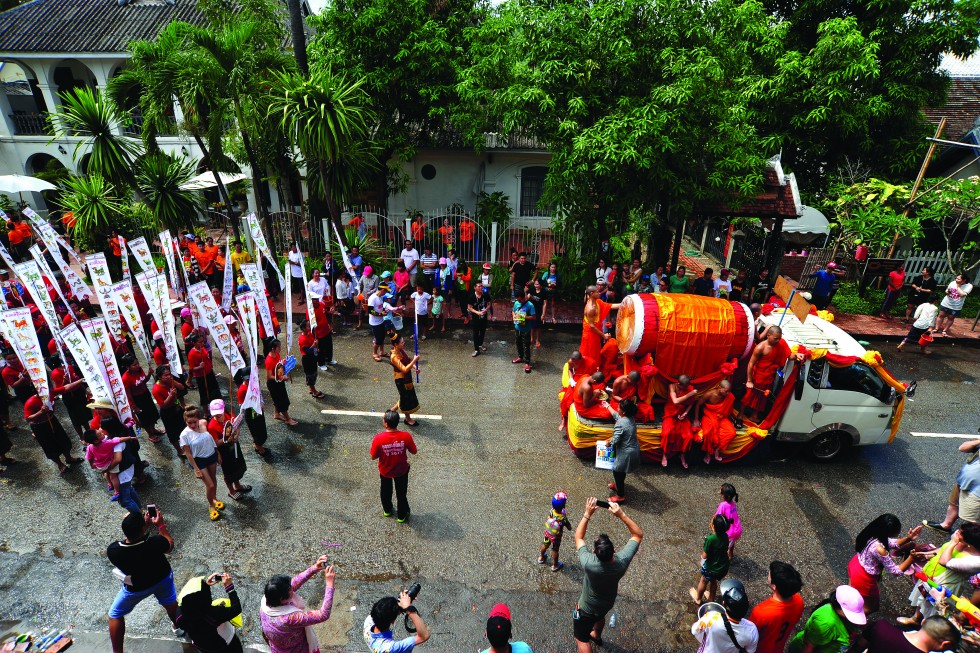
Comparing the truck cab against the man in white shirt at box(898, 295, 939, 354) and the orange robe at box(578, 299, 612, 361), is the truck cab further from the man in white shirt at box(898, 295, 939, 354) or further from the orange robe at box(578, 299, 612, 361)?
the man in white shirt at box(898, 295, 939, 354)

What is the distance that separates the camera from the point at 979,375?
11.3 metres

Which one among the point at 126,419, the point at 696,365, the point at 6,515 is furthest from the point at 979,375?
the point at 6,515

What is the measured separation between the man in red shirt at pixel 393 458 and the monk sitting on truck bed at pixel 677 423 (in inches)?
141

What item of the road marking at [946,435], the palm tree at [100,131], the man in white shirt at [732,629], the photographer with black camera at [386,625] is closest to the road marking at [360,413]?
the photographer with black camera at [386,625]

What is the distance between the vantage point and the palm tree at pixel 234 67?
12.7 m

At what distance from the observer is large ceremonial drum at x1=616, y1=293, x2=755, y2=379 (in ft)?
25.2

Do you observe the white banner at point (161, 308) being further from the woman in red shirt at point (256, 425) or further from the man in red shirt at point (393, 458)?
the man in red shirt at point (393, 458)

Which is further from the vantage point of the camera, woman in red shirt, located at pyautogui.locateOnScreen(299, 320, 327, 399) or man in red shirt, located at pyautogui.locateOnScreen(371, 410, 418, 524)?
woman in red shirt, located at pyautogui.locateOnScreen(299, 320, 327, 399)

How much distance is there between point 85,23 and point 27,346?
65.4 ft

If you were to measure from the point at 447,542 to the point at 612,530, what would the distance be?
2.10 meters

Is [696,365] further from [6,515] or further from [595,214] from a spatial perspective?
[6,515]

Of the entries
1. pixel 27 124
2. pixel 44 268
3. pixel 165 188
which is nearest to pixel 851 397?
pixel 44 268

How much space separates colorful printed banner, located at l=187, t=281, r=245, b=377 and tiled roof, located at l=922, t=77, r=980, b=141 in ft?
69.8

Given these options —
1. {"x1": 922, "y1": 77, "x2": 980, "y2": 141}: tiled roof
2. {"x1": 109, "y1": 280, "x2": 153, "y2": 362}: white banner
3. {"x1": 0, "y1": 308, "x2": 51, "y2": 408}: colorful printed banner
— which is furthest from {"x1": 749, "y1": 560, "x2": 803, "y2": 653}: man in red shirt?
{"x1": 922, "y1": 77, "x2": 980, "y2": 141}: tiled roof
